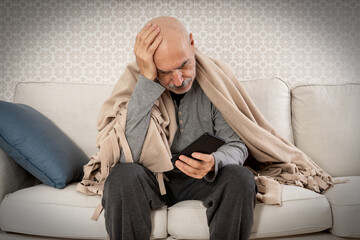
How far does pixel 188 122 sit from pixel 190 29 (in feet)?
3.29

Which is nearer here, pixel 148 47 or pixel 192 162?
pixel 192 162

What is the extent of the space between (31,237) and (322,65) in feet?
7.20

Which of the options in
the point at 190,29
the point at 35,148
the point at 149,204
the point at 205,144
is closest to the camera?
the point at 205,144

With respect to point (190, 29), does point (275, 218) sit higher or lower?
lower

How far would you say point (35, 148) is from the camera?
4.68ft

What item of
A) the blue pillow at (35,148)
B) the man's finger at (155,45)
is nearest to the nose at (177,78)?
the man's finger at (155,45)

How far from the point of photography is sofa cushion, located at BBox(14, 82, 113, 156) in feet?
5.90

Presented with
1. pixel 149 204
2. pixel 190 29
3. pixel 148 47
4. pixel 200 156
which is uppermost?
pixel 190 29

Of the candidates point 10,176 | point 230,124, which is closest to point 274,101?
point 230,124

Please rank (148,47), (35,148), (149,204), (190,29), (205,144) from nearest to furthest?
(205,144), (149,204), (148,47), (35,148), (190,29)

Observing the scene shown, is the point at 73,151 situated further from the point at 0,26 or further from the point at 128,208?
the point at 0,26

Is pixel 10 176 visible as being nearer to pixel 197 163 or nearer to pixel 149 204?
pixel 149 204

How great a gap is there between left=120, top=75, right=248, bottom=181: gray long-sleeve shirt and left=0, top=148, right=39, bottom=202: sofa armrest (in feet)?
1.89

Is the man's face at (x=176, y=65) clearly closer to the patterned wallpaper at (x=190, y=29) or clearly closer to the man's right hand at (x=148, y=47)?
the man's right hand at (x=148, y=47)
